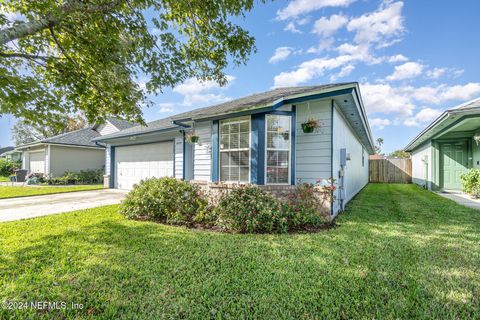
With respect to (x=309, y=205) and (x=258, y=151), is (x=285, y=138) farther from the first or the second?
(x=309, y=205)

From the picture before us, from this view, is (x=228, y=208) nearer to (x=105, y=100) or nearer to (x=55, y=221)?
(x=105, y=100)

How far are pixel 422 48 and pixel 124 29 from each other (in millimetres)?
10682

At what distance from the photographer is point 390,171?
1911 centimetres

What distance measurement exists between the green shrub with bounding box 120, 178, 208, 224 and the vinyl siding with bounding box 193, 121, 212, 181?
1.60 metres

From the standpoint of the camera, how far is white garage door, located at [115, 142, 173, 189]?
9.98m

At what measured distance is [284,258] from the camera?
129 inches

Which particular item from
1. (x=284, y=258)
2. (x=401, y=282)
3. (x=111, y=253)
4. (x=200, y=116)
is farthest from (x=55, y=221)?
(x=401, y=282)

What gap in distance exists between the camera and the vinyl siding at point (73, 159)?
15.5 m

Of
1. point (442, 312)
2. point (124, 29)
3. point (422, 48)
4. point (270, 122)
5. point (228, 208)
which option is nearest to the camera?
point (442, 312)

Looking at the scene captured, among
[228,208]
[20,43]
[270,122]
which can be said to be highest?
[20,43]

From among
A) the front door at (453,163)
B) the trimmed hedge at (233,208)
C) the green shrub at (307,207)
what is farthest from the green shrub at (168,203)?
the front door at (453,163)

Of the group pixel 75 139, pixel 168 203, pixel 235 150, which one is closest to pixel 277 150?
pixel 235 150

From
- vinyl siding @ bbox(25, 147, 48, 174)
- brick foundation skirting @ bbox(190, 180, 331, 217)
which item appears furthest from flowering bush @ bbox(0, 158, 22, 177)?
brick foundation skirting @ bbox(190, 180, 331, 217)

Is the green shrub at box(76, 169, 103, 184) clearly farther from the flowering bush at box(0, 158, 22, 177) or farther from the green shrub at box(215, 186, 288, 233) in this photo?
the green shrub at box(215, 186, 288, 233)
